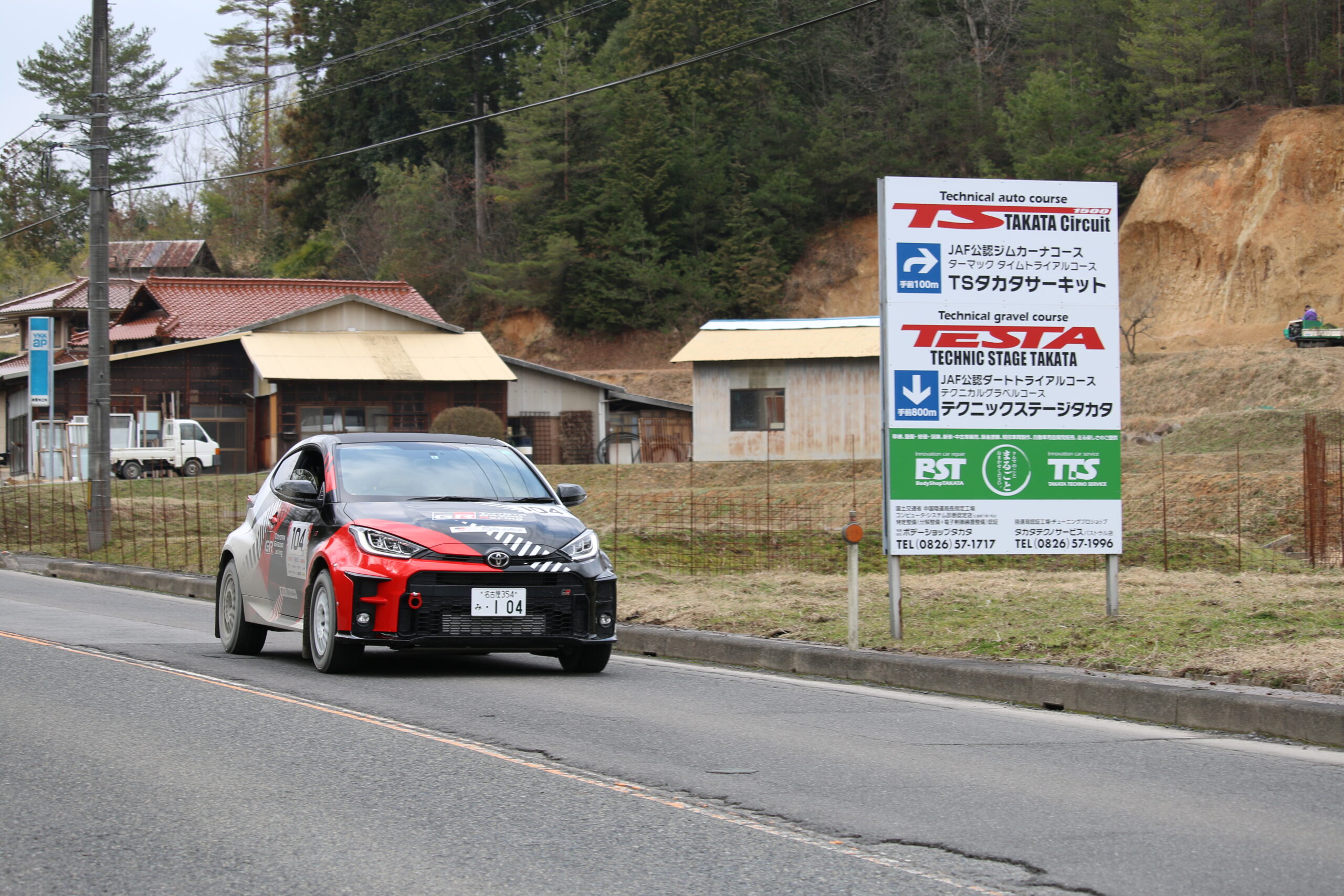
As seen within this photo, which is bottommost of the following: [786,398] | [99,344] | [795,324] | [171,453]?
[171,453]

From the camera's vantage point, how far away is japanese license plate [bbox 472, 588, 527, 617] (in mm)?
9508

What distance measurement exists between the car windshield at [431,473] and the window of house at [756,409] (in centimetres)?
3062

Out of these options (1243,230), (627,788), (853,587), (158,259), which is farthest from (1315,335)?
(158,259)

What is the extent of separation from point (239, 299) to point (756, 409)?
21165 millimetres

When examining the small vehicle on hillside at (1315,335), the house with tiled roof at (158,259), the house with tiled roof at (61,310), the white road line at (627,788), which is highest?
the house with tiled roof at (158,259)

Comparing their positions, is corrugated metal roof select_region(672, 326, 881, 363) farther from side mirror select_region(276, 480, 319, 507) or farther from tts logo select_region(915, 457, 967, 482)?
side mirror select_region(276, 480, 319, 507)

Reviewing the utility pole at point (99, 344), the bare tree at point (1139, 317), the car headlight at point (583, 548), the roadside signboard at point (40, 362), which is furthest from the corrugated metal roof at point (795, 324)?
the car headlight at point (583, 548)

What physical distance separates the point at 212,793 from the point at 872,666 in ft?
17.8

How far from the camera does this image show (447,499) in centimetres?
1037

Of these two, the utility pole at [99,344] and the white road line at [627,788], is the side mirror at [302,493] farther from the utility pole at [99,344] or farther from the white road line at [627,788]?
the utility pole at [99,344]

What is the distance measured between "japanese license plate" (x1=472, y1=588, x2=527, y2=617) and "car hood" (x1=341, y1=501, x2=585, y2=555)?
0.27 m

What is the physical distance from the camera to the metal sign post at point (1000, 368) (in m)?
11.1

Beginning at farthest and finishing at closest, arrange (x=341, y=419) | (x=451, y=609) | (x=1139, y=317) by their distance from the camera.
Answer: (x=1139, y=317) → (x=341, y=419) → (x=451, y=609)

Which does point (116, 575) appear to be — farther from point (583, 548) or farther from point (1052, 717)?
point (1052, 717)
